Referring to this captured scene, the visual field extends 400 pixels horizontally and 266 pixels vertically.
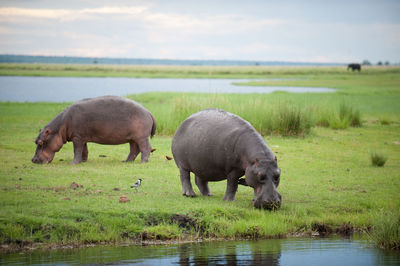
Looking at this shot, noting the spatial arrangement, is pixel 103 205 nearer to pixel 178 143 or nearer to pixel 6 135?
pixel 178 143

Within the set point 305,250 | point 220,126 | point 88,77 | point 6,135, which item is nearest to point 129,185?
point 220,126

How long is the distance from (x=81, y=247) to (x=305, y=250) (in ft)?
9.88

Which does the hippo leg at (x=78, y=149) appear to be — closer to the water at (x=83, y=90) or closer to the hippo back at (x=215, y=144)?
the hippo back at (x=215, y=144)

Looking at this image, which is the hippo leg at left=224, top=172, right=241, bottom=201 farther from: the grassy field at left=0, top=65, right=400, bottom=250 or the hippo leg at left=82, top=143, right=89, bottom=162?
the hippo leg at left=82, top=143, right=89, bottom=162

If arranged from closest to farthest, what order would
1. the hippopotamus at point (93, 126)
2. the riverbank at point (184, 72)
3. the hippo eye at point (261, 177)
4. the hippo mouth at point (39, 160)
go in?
the hippo eye at point (261, 177)
the hippo mouth at point (39, 160)
the hippopotamus at point (93, 126)
the riverbank at point (184, 72)

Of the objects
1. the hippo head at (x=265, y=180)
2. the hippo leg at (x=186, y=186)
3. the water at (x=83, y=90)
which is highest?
the hippo head at (x=265, y=180)

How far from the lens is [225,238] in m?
7.65

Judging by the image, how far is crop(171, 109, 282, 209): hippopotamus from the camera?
7855mm

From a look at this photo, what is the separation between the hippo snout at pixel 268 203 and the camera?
7875mm

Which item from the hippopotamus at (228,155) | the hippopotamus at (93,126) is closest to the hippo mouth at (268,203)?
the hippopotamus at (228,155)

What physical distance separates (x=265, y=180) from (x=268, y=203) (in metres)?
0.38

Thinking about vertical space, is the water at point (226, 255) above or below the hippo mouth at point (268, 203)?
below

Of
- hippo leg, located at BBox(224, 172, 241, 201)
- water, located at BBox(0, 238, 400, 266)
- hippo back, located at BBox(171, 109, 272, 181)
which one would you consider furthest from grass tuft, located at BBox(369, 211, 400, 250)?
hippo leg, located at BBox(224, 172, 241, 201)

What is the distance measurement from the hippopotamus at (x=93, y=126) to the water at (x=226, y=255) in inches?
224
